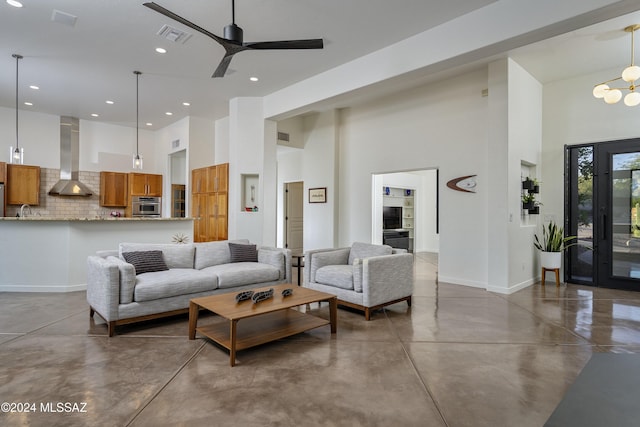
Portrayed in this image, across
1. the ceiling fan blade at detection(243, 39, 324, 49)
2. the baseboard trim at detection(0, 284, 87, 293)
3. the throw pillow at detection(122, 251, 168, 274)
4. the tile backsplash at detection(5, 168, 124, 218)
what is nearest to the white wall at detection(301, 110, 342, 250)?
the throw pillow at detection(122, 251, 168, 274)

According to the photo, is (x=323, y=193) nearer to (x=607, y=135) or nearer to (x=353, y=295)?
(x=353, y=295)

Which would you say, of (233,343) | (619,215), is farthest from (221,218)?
(619,215)

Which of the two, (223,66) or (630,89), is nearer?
(223,66)

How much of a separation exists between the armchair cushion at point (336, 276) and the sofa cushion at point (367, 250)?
0.41 meters

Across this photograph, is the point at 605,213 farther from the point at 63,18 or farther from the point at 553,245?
the point at 63,18

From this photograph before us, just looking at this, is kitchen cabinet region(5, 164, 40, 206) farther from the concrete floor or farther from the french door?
the french door

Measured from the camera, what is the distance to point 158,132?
30.6 ft

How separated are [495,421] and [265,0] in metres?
Result: 4.11

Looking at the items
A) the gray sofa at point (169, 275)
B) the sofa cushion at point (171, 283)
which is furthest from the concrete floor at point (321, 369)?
the sofa cushion at point (171, 283)

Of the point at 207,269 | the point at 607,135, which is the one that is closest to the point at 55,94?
the point at 207,269

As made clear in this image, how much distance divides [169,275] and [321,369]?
2168 millimetres

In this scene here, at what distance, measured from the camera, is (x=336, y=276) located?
4.19 m

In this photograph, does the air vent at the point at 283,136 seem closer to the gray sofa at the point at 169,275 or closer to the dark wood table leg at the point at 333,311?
the gray sofa at the point at 169,275

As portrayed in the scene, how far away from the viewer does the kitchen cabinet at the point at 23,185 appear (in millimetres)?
7141
